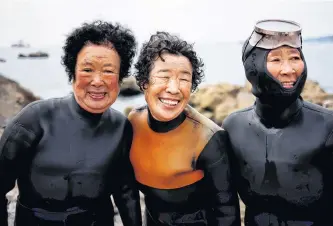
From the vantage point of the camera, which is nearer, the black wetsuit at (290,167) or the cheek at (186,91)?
the black wetsuit at (290,167)

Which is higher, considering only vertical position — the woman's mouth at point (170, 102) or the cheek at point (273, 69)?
the cheek at point (273, 69)

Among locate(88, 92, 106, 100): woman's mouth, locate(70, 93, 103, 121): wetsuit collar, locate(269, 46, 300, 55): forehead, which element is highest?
locate(269, 46, 300, 55): forehead

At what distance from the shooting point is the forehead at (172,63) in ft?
9.24

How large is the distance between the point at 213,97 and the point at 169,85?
32.8 feet

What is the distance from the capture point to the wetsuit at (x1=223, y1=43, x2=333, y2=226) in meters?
2.70

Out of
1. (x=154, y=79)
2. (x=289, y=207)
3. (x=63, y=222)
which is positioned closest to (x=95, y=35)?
(x=154, y=79)

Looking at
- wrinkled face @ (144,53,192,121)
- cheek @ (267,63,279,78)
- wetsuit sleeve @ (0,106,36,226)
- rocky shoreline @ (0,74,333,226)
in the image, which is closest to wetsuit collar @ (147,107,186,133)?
wrinkled face @ (144,53,192,121)

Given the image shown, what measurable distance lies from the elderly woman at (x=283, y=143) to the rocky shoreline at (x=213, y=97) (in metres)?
6.79

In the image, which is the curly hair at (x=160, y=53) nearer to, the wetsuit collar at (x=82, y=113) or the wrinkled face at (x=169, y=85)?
the wrinkled face at (x=169, y=85)

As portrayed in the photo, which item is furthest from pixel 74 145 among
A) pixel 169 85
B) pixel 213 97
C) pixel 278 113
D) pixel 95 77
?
pixel 213 97

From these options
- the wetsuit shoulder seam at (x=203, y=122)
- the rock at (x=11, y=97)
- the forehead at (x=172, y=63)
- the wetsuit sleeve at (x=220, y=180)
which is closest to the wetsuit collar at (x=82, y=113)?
the forehead at (x=172, y=63)

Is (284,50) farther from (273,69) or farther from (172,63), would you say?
(172,63)

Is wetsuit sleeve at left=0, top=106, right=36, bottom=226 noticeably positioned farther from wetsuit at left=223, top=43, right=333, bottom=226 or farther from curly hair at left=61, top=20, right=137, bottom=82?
wetsuit at left=223, top=43, right=333, bottom=226

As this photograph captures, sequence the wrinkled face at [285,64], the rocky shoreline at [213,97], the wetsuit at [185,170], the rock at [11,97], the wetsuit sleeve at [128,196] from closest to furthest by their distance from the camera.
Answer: the wrinkled face at [285,64], the wetsuit at [185,170], the wetsuit sleeve at [128,196], the rock at [11,97], the rocky shoreline at [213,97]
